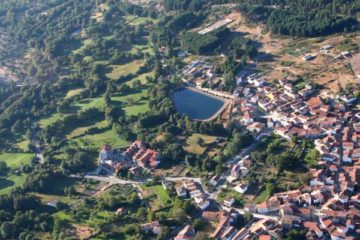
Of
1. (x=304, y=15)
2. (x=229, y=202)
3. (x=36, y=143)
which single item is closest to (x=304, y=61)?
(x=304, y=15)

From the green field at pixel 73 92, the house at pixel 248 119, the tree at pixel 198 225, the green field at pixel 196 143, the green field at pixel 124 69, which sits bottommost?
the tree at pixel 198 225

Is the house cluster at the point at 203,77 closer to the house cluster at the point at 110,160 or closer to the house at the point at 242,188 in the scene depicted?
the house cluster at the point at 110,160

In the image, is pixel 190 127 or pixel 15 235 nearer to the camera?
pixel 15 235

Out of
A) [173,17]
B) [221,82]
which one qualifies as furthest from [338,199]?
[173,17]

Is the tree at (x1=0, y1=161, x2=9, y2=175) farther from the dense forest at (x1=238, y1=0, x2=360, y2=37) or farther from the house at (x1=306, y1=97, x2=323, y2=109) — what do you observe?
the dense forest at (x1=238, y1=0, x2=360, y2=37)

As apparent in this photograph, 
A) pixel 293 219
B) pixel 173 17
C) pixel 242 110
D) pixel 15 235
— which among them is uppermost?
pixel 173 17

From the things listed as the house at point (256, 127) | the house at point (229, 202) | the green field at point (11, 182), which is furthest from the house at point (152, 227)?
the green field at point (11, 182)

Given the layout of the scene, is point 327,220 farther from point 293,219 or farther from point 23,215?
point 23,215
